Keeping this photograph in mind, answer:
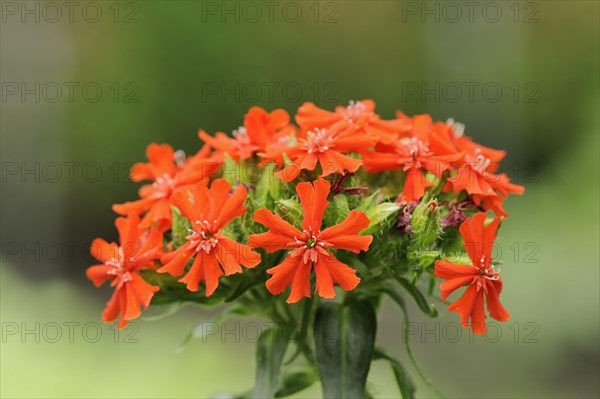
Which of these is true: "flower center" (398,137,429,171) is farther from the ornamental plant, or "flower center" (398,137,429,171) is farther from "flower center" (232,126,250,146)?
"flower center" (232,126,250,146)

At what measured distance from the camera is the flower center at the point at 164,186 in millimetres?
1003

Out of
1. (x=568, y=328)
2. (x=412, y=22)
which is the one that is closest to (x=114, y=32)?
(x=412, y=22)

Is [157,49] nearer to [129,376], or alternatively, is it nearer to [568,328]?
[129,376]

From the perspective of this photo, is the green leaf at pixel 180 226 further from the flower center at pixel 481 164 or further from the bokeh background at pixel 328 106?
the bokeh background at pixel 328 106

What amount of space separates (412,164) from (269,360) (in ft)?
1.12

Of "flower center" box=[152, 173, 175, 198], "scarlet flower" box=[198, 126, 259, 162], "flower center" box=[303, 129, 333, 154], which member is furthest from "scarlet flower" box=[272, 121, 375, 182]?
"flower center" box=[152, 173, 175, 198]

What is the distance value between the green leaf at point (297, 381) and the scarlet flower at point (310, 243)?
0.92 feet

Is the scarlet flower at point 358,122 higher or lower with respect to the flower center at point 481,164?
higher

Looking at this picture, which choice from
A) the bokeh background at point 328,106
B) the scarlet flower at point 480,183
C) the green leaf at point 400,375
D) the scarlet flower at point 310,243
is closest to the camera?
the scarlet flower at point 310,243

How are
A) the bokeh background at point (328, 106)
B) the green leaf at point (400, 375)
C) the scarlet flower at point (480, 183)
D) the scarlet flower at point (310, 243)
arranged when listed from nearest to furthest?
1. the scarlet flower at point (310, 243)
2. the scarlet flower at point (480, 183)
3. the green leaf at point (400, 375)
4. the bokeh background at point (328, 106)

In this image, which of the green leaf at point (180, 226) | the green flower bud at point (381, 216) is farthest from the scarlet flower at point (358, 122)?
the green leaf at point (180, 226)

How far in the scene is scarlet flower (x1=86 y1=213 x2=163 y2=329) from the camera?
92cm

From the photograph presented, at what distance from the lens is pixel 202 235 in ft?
2.85

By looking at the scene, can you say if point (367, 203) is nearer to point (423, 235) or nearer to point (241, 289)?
point (423, 235)
